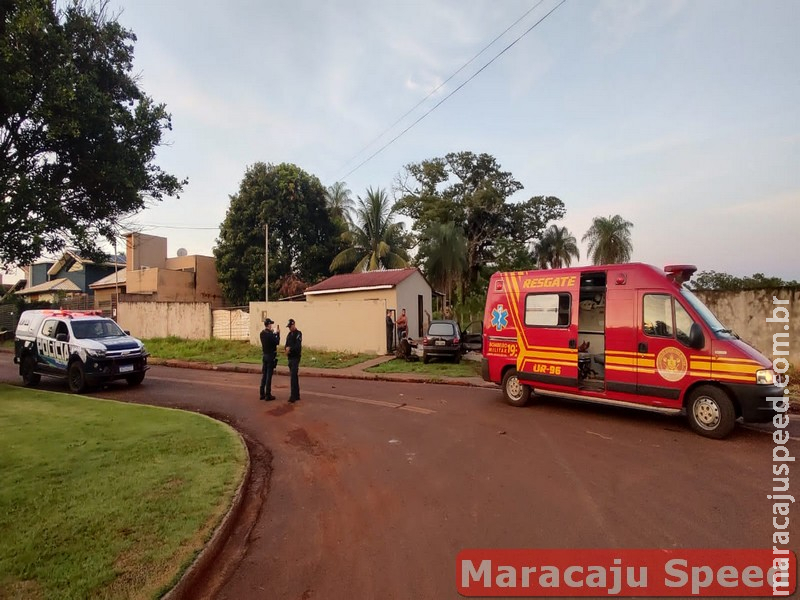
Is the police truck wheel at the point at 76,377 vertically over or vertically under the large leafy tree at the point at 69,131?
under

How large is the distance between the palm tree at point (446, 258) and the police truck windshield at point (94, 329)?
17075 millimetres

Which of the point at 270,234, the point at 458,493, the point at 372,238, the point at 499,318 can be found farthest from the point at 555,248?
the point at 458,493

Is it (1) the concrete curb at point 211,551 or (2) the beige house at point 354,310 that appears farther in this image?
(2) the beige house at point 354,310

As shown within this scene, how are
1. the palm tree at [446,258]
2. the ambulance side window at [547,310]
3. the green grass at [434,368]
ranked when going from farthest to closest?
the palm tree at [446,258]
the green grass at [434,368]
the ambulance side window at [547,310]

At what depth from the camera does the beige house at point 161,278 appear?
33469 mm

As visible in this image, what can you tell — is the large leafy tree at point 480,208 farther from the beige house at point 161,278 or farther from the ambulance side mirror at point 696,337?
the ambulance side mirror at point 696,337

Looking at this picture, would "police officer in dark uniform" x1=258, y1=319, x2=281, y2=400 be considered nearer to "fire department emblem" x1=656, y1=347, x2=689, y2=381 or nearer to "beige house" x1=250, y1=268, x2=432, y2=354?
"fire department emblem" x1=656, y1=347, x2=689, y2=381

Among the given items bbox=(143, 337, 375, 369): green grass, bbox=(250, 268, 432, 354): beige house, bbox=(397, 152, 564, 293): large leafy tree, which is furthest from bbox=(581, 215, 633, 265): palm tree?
bbox=(143, 337, 375, 369): green grass

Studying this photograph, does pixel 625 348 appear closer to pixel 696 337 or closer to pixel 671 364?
pixel 671 364

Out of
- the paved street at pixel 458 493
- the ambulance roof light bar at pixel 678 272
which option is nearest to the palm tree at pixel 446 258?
the paved street at pixel 458 493

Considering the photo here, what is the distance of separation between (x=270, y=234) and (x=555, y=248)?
28.4 metres

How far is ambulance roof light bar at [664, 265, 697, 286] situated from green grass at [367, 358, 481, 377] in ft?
23.3

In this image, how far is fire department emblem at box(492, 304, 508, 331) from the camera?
31.4 feet

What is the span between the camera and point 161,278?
33625 millimetres
